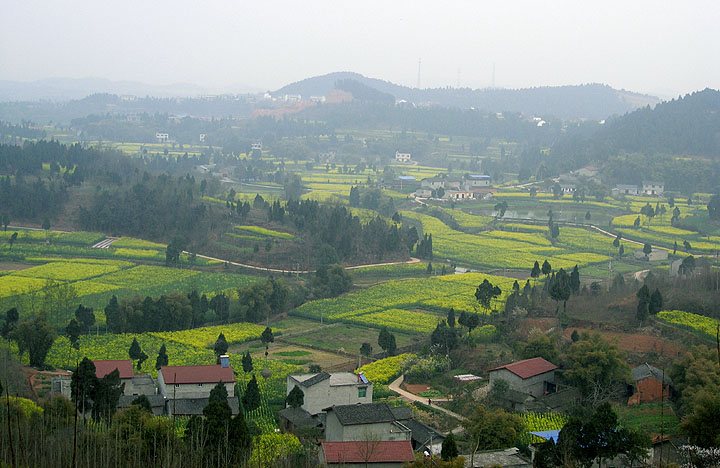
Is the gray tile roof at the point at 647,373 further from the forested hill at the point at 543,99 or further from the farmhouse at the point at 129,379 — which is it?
the forested hill at the point at 543,99

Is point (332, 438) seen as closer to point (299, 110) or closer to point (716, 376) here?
point (716, 376)

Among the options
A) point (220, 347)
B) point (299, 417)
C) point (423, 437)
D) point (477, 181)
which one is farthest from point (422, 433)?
point (477, 181)

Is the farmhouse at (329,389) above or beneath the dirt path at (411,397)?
above

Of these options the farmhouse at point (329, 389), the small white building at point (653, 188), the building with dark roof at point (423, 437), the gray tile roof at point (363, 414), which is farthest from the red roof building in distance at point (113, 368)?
the small white building at point (653, 188)

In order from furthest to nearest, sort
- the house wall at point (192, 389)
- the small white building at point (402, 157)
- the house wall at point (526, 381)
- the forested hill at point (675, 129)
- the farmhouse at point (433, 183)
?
1. the small white building at point (402, 157)
2. the forested hill at point (675, 129)
3. the farmhouse at point (433, 183)
4. the house wall at point (526, 381)
5. the house wall at point (192, 389)

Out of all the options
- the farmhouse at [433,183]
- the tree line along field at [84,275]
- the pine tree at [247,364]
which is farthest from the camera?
the farmhouse at [433,183]

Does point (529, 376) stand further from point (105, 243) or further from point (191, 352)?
point (105, 243)

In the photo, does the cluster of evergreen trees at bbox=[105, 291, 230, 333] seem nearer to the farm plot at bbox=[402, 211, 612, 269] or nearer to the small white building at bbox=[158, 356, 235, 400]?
the small white building at bbox=[158, 356, 235, 400]
